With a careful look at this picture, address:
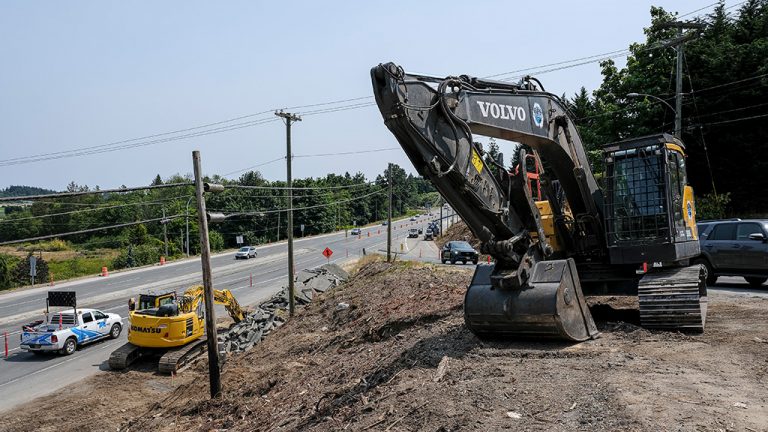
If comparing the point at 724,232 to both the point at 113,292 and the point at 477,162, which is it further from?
the point at 113,292

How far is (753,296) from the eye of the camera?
15305 mm

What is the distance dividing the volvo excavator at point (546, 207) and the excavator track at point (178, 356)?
12.2 metres

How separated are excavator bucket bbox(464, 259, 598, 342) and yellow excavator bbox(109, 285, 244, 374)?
12.5 metres

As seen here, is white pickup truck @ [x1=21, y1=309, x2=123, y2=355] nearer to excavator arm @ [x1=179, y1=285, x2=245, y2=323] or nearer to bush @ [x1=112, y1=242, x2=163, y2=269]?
excavator arm @ [x1=179, y1=285, x2=245, y2=323]

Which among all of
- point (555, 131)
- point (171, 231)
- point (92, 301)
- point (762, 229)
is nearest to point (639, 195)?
point (555, 131)

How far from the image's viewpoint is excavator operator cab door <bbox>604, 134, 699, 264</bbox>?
10.4 m

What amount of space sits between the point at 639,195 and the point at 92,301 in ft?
119

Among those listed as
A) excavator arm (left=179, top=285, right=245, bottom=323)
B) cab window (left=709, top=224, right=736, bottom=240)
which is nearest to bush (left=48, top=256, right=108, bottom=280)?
excavator arm (left=179, top=285, right=245, bottom=323)

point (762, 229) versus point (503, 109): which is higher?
point (503, 109)

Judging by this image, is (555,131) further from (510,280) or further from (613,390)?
(613,390)

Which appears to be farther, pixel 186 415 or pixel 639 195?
pixel 186 415

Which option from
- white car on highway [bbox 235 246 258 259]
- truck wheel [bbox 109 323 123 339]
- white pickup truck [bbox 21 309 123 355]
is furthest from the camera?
white car on highway [bbox 235 246 258 259]

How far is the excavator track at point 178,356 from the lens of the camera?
18.5 m

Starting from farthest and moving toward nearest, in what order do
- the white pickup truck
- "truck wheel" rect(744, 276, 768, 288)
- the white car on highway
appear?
the white car on highway < the white pickup truck < "truck wheel" rect(744, 276, 768, 288)
